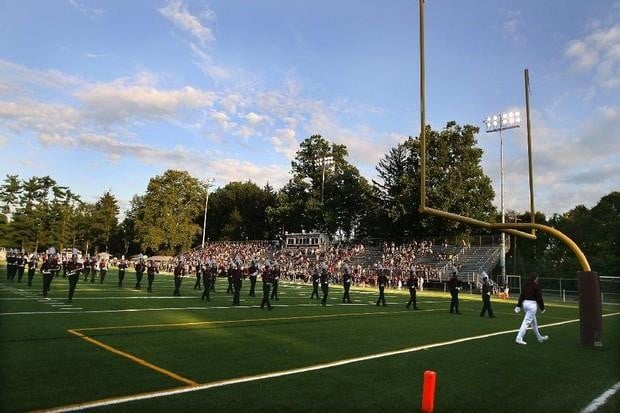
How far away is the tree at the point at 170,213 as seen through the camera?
262 feet

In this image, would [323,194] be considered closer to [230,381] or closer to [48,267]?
[48,267]

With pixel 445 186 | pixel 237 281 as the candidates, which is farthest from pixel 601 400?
pixel 445 186

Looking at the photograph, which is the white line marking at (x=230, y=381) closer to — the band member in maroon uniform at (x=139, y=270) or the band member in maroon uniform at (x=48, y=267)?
the band member in maroon uniform at (x=48, y=267)

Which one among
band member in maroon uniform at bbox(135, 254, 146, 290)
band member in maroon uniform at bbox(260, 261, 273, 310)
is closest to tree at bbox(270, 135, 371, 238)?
band member in maroon uniform at bbox(135, 254, 146, 290)

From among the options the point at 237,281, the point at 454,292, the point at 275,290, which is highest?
the point at 237,281

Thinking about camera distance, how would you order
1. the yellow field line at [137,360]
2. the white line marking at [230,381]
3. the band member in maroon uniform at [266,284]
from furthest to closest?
1. the band member in maroon uniform at [266,284]
2. the yellow field line at [137,360]
3. the white line marking at [230,381]

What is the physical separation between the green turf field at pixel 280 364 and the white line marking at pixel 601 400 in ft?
0.34

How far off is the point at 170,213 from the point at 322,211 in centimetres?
3017

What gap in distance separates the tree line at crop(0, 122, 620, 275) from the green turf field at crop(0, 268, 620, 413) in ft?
101

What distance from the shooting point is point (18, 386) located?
6.72 meters

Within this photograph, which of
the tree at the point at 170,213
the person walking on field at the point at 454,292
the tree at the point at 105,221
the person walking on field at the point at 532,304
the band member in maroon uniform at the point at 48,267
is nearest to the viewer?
the person walking on field at the point at 532,304

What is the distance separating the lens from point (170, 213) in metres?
81.9

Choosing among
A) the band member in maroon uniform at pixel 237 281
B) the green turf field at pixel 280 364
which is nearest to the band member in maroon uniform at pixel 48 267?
the green turf field at pixel 280 364

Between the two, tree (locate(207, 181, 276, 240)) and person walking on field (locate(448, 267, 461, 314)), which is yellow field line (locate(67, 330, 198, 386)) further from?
tree (locate(207, 181, 276, 240))
